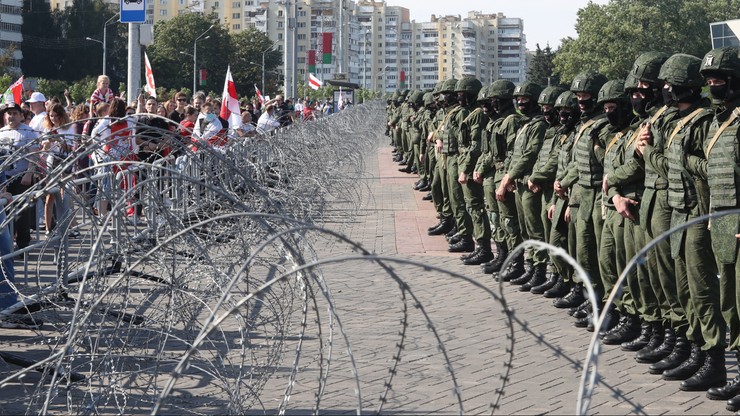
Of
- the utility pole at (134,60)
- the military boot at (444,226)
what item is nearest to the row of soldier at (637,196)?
the military boot at (444,226)

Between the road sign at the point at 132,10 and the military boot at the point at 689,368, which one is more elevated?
the road sign at the point at 132,10

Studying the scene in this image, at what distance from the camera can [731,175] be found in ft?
22.2

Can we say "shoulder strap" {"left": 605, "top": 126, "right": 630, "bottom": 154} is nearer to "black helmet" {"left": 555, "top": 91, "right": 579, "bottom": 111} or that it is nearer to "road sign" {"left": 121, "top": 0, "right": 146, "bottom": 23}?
"black helmet" {"left": 555, "top": 91, "right": 579, "bottom": 111}

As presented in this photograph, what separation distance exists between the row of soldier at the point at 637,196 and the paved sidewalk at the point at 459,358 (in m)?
0.26

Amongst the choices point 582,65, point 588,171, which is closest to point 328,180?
point 588,171

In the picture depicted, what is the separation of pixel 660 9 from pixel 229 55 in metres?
40.4

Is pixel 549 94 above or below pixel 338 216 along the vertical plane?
above

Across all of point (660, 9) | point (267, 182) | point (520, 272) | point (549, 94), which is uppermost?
point (660, 9)

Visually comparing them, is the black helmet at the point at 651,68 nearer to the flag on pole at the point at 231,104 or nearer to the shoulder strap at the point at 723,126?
the shoulder strap at the point at 723,126

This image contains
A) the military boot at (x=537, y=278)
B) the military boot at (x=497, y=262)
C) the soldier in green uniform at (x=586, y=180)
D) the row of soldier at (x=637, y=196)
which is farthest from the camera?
the military boot at (x=497, y=262)

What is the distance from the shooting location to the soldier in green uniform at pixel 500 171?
11828mm

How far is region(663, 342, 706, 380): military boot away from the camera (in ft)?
24.5

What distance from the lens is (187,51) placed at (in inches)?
3981

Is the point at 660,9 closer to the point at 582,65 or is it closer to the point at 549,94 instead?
the point at 582,65
